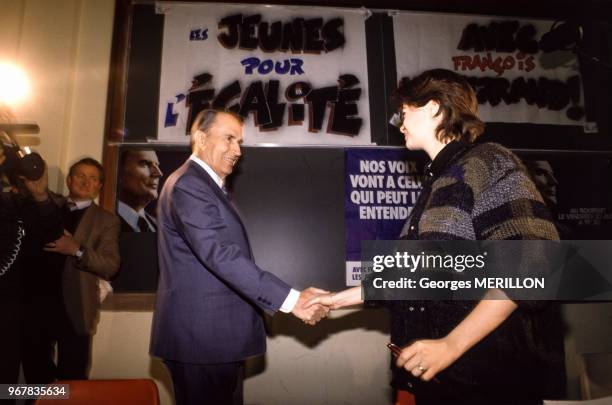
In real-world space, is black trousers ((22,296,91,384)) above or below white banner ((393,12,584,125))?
below

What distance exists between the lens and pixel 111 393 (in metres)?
1.42

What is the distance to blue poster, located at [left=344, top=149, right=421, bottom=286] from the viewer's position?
318cm

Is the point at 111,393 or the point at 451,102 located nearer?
the point at 451,102

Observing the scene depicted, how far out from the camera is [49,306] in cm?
251

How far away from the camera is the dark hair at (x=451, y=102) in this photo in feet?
4.11

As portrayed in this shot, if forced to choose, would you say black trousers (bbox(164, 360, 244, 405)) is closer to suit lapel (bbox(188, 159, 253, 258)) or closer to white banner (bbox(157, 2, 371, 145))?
suit lapel (bbox(188, 159, 253, 258))

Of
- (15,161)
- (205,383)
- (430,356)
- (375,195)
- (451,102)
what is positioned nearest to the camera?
(430,356)

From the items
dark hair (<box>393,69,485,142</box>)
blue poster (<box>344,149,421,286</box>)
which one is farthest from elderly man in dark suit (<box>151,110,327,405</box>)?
blue poster (<box>344,149,421,286</box>)

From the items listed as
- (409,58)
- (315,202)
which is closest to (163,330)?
(315,202)

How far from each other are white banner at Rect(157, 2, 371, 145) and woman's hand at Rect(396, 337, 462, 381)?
2577 millimetres

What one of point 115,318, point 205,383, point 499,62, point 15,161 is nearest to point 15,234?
point 15,161

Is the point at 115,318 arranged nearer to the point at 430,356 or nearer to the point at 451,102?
the point at 430,356

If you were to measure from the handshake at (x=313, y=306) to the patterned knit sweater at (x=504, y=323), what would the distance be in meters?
0.79

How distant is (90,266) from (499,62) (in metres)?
4.03
